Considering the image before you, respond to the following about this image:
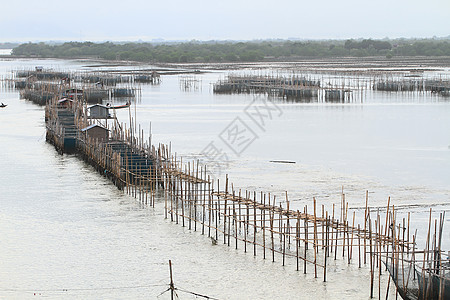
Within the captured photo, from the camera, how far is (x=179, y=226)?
17.1 m

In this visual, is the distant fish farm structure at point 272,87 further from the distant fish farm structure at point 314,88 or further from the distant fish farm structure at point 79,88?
the distant fish farm structure at point 79,88

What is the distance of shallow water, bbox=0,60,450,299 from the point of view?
13453 millimetres

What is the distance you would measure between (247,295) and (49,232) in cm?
619

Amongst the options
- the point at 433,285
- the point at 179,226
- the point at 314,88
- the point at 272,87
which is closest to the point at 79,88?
the point at 272,87

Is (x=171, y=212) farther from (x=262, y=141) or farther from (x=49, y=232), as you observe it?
(x=262, y=141)

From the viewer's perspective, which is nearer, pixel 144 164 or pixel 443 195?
pixel 443 195

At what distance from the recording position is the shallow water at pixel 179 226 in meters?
13.5

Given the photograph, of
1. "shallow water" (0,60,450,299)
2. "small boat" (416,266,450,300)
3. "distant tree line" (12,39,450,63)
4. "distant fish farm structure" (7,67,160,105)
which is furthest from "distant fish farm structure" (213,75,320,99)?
"distant tree line" (12,39,450,63)

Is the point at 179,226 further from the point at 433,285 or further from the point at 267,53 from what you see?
the point at 267,53

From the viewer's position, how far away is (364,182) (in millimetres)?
21234

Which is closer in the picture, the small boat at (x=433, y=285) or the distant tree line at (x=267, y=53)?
the small boat at (x=433, y=285)

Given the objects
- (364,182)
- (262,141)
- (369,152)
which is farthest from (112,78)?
(364,182)

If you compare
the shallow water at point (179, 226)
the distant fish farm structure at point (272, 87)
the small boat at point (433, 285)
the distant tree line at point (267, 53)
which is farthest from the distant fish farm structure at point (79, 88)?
the distant tree line at point (267, 53)

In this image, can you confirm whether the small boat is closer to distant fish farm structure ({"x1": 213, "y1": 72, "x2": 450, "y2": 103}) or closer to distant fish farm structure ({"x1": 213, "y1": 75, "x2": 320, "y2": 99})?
distant fish farm structure ({"x1": 213, "y1": 72, "x2": 450, "y2": 103})
